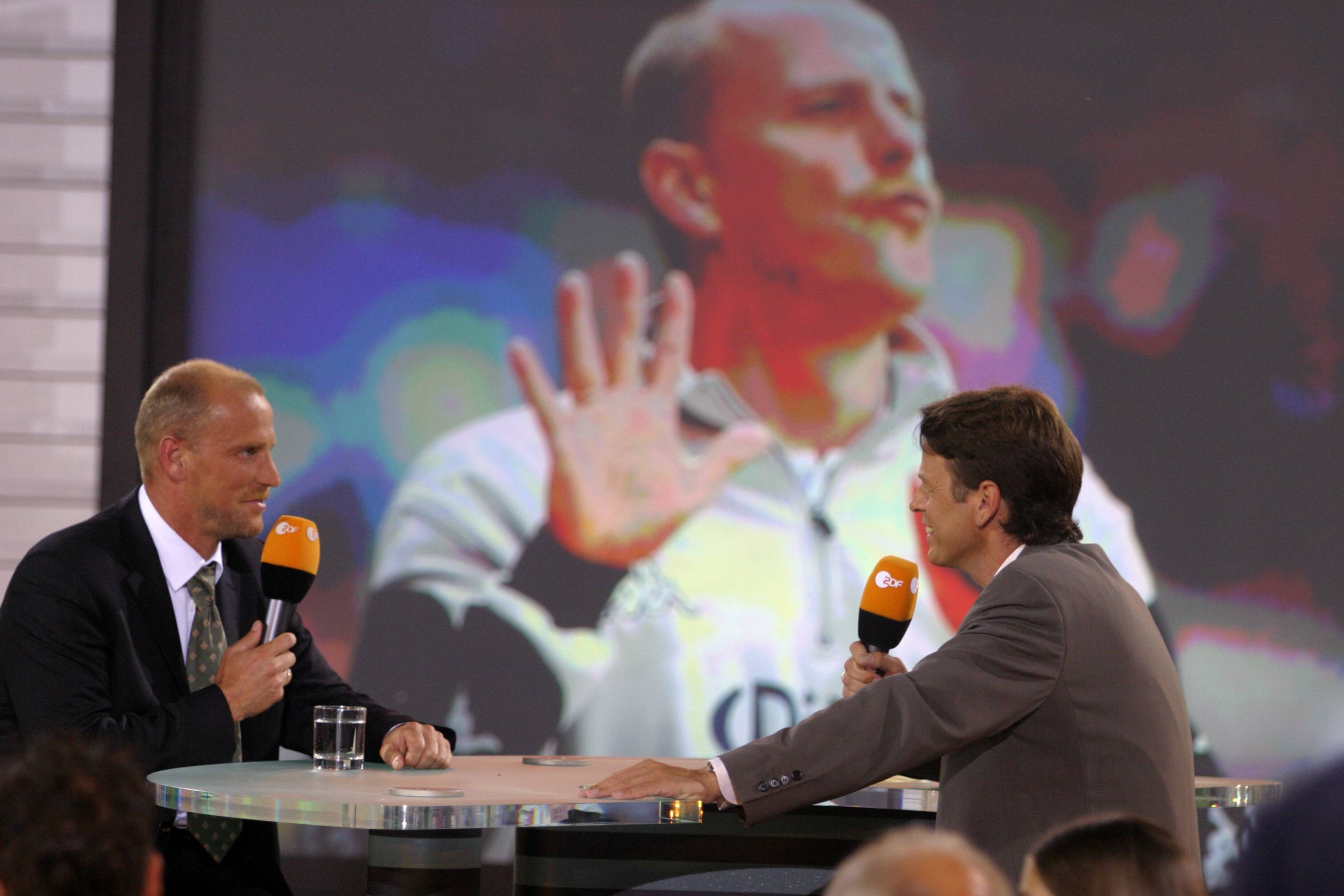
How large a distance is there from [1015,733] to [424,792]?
3.02ft

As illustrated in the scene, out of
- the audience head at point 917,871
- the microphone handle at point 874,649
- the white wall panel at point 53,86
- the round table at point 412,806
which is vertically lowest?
the round table at point 412,806

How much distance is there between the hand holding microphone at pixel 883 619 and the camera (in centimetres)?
262

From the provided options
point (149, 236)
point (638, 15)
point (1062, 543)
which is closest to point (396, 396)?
point (149, 236)

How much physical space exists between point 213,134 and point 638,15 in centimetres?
139

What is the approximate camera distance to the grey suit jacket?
2131 millimetres

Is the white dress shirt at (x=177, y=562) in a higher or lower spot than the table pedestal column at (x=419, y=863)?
higher

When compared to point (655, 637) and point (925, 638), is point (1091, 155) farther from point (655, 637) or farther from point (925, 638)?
point (655, 637)

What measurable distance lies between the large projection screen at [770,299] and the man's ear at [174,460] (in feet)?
5.20

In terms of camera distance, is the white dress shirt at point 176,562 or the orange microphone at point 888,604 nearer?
the orange microphone at point 888,604

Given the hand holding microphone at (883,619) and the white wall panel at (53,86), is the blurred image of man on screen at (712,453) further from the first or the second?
the hand holding microphone at (883,619)

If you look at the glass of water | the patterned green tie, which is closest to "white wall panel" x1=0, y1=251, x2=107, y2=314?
the patterned green tie

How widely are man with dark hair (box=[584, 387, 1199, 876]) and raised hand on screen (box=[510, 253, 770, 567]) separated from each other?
6.98ft

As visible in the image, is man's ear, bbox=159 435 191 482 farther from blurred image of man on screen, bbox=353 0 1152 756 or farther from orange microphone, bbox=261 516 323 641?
blurred image of man on screen, bbox=353 0 1152 756

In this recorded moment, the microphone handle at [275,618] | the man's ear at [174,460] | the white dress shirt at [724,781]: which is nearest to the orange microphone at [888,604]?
the white dress shirt at [724,781]
